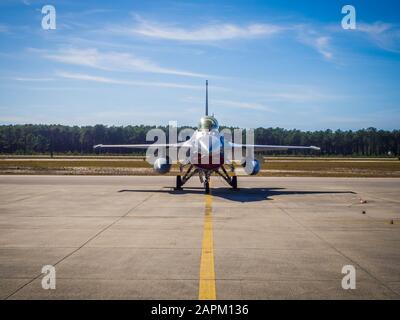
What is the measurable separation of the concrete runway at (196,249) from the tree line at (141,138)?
401ft

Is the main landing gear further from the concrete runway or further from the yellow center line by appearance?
the yellow center line

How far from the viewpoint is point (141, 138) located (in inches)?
5591

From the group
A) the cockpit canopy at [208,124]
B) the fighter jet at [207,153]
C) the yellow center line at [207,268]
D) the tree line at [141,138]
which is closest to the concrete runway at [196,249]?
the yellow center line at [207,268]

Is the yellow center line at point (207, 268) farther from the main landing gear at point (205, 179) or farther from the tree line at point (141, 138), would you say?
the tree line at point (141, 138)

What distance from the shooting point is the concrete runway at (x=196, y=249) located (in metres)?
6.11

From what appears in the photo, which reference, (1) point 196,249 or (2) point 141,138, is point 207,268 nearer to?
(1) point 196,249

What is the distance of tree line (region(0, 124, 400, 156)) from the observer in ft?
450

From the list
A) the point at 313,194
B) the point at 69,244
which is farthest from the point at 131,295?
the point at 313,194

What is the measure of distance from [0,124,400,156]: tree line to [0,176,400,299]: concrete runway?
4806 inches

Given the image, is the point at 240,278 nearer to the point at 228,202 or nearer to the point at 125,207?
the point at 125,207

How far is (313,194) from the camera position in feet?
69.7

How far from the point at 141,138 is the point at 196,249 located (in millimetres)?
135217

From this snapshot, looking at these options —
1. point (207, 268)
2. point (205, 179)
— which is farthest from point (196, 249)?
Result: point (205, 179)
